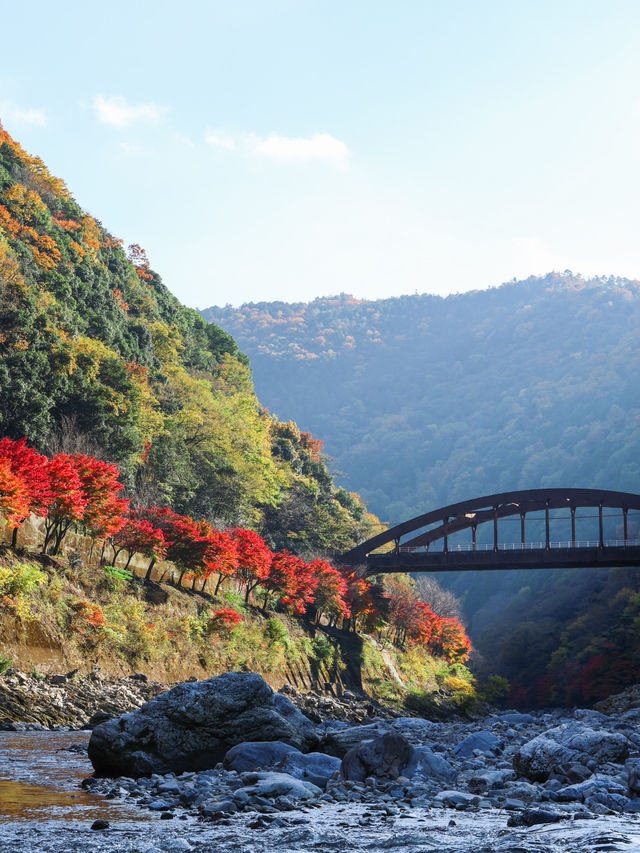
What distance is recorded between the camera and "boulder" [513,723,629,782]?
11625mm

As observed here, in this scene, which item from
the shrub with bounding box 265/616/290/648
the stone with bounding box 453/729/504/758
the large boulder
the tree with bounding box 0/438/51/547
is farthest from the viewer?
the shrub with bounding box 265/616/290/648

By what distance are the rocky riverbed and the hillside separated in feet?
133

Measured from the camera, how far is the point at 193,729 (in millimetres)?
12828

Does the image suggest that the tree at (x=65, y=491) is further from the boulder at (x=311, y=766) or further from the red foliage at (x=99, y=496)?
the boulder at (x=311, y=766)

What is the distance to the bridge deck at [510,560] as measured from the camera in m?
45.7

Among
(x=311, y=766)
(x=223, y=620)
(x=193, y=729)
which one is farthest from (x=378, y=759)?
(x=223, y=620)

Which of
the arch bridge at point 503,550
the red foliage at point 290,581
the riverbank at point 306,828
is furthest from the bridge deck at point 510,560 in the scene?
the riverbank at point 306,828

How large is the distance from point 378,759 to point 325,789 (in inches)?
45.2

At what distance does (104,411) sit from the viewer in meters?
37.0

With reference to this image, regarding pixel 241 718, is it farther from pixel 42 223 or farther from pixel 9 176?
pixel 9 176

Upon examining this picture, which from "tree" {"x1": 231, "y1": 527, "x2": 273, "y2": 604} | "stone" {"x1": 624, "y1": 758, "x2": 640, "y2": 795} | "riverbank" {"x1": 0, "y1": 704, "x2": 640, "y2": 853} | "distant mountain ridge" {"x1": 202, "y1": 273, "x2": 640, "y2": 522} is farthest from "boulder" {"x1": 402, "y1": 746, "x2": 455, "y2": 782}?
"distant mountain ridge" {"x1": 202, "y1": 273, "x2": 640, "y2": 522}

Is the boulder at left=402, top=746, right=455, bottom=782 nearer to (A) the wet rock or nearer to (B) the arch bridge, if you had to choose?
(A) the wet rock

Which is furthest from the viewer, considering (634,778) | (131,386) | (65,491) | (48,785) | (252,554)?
(131,386)

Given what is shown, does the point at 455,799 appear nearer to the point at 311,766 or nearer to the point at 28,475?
the point at 311,766
